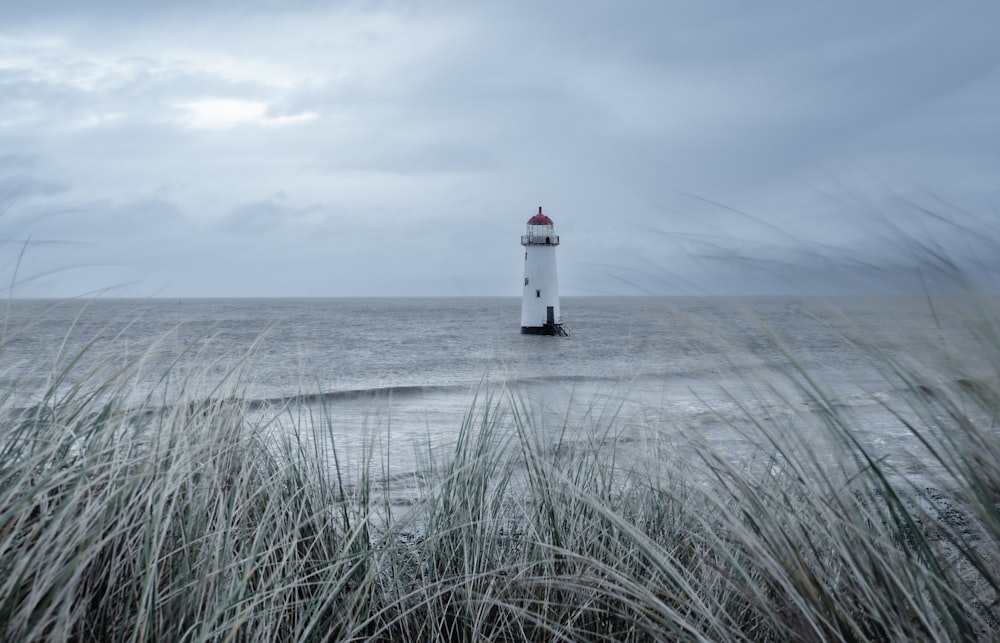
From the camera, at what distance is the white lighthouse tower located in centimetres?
2770

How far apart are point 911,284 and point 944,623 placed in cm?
80

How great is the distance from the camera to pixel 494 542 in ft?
8.32

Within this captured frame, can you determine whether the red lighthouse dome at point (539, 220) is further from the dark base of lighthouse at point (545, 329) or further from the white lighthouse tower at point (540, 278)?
the dark base of lighthouse at point (545, 329)

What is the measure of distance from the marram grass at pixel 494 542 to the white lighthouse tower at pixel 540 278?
24702mm

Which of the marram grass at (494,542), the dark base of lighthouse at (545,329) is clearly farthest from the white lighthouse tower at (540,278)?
the marram grass at (494,542)

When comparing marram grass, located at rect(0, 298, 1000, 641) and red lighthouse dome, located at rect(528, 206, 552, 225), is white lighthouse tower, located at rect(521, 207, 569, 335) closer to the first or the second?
red lighthouse dome, located at rect(528, 206, 552, 225)

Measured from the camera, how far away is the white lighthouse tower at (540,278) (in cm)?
2770

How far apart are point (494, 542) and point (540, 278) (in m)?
26.0

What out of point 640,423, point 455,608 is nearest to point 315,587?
point 455,608

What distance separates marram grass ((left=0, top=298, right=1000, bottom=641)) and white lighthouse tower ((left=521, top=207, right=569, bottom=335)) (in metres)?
24.7

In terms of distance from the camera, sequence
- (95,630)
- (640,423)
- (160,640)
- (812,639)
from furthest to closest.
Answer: (640,423)
(95,630)
(160,640)
(812,639)

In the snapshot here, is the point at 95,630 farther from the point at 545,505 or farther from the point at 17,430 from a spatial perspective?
the point at 545,505

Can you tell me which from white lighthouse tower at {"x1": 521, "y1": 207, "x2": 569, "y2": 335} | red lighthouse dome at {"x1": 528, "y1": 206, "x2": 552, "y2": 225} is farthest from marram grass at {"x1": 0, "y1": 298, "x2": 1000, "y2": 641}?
red lighthouse dome at {"x1": 528, "y1": 206, "x2": 552, "y2": 225}

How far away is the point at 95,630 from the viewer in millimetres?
1784
